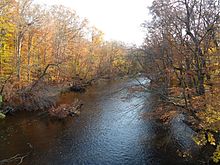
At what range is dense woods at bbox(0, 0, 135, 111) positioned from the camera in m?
27.0

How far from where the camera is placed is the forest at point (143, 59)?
45.0 ft

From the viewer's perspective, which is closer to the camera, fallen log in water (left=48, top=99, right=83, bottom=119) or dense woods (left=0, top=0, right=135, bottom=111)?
fallen log in water (left=48, top=99, right=83, bottom=119)

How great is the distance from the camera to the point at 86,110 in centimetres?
2608

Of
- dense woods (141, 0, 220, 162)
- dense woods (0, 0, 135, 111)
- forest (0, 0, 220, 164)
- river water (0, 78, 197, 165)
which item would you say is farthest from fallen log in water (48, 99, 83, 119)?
dense woods (141, 0, 220, 162)

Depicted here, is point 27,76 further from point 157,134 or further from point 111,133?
point 157,134

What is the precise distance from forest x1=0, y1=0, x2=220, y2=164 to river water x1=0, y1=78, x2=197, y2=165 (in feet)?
5.11

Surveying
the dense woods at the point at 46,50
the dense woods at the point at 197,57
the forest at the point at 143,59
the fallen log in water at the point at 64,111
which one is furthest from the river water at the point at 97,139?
the dense woods at the point at 46,50

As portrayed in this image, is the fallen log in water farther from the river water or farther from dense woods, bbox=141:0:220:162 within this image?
dense woods, bbox=141:0:220:162

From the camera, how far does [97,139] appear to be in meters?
17.6

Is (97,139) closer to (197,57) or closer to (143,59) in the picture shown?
(197,57)

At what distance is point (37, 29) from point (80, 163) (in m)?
24.6

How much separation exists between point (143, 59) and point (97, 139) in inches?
486

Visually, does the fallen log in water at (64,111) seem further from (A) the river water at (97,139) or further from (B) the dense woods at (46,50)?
(B) the dense woods at (46,50)

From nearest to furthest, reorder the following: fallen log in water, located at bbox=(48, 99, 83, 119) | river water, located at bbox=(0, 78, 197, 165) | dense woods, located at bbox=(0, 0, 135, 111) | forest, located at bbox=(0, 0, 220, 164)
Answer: forest, located at bbox=(0, 0, 220, 164) → river water, located at bbox=(0, 78, 197, 165) → fallen log in water, located at bbox=(48, 99, 83, 119) → dense woods, located at bbox=(0, 0, 135, 111)
